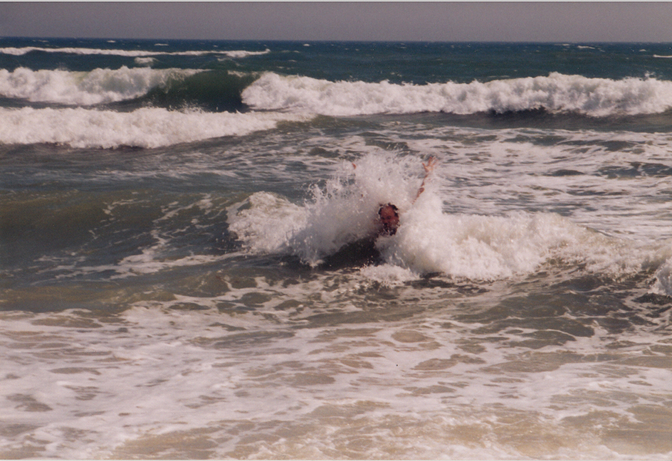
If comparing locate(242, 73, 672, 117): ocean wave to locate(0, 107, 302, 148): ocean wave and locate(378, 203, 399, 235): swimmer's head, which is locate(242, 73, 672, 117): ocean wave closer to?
locate(0, 107, 302, 148): ocean wave

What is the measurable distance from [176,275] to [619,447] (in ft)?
17.0

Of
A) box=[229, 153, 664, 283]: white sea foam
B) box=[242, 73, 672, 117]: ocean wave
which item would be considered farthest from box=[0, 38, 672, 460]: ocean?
box=[242, 73, 672, 117]: ocean wave

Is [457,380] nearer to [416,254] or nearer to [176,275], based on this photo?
[416,254]

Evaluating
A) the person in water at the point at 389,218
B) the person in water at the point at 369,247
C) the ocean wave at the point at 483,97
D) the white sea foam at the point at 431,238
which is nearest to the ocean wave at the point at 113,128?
the ocean wave at the point at 483,97

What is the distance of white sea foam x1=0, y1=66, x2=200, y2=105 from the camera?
88.0ft

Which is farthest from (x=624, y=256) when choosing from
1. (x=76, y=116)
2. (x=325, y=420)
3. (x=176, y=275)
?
(x=76, y=116)

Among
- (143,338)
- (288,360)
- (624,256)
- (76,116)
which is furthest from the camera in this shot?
(76,116)

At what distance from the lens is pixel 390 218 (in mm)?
7492

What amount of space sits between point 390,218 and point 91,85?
80.2 feet

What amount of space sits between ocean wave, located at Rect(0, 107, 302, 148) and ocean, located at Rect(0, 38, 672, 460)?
0.35ft

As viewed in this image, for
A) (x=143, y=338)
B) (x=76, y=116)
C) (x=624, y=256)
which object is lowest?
(x=143, y=338)

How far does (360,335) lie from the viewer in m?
5.32

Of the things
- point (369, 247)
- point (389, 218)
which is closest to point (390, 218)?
point (389, 218)

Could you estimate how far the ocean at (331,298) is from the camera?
135 inches
